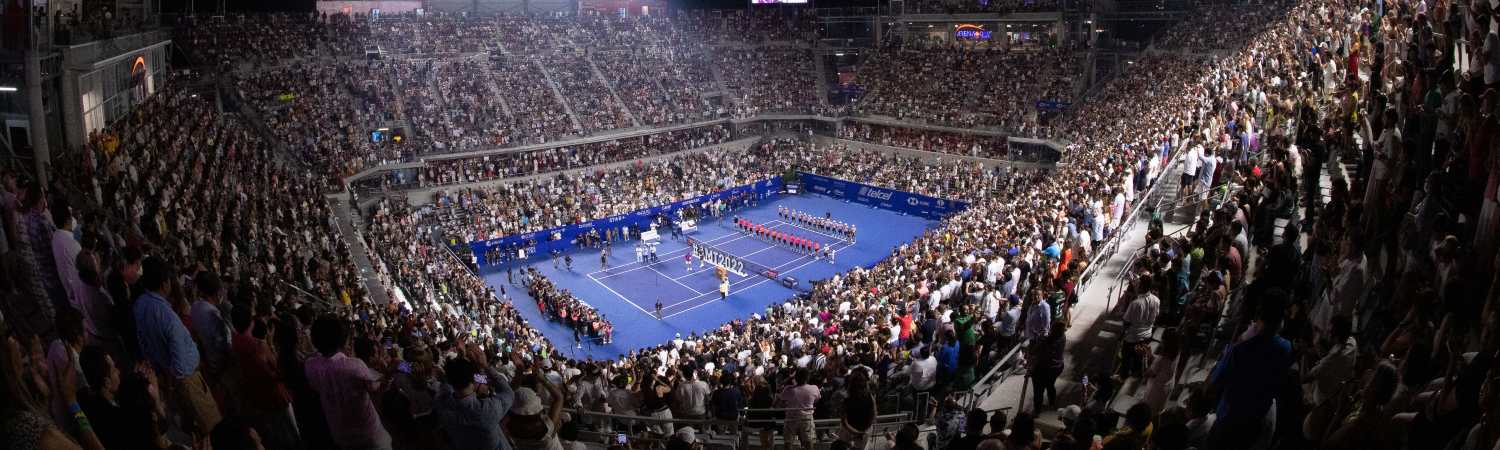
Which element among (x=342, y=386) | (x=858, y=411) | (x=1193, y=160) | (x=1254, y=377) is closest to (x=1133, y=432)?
(x=1254, y=377)

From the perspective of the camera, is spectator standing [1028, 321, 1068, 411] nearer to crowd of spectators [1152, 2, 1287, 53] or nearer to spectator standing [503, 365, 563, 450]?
spectator standing [503, 365, 563, 450]

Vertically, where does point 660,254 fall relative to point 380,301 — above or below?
below

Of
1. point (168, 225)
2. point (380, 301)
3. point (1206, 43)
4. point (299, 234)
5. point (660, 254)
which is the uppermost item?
point (1206, 43)

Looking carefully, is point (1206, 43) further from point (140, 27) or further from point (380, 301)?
point (140, 27)

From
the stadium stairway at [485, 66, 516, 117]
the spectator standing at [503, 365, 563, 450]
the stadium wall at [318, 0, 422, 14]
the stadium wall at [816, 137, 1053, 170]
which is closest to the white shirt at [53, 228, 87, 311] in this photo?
the spectator standing at [503, 365, 563, 450]

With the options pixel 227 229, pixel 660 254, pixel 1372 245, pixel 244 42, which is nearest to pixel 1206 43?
pixel 660 254

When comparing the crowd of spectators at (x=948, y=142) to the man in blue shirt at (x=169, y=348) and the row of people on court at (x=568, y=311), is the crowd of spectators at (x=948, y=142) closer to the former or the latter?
the row of people on court at (x=568, y=311)

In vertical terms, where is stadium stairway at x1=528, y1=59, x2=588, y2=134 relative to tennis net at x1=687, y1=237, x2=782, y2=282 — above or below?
above
